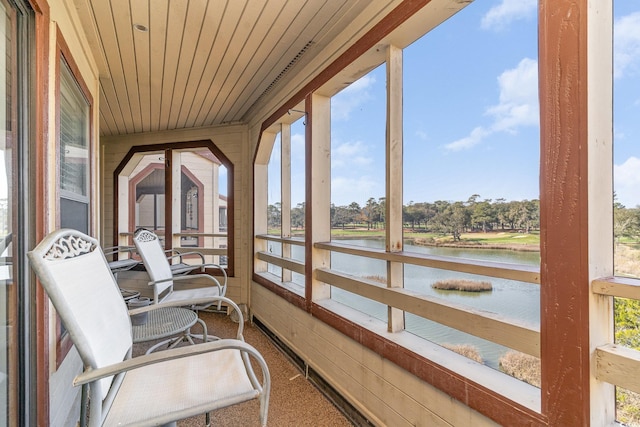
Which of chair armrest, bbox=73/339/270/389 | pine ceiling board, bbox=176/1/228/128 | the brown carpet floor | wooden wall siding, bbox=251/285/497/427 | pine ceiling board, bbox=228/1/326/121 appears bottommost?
the brown carpet floor

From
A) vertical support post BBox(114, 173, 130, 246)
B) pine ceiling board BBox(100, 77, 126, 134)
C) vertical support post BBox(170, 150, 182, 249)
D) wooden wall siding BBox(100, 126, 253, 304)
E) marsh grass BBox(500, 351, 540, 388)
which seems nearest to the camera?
marsh grass BBox(500, 351, 540, 388)

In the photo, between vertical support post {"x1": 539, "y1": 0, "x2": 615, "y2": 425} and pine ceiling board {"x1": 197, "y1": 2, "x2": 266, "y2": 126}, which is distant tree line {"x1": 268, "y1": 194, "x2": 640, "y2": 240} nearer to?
vertical support post {"x1": 539, "y1": 0, "x2": 615, "y2": 425}

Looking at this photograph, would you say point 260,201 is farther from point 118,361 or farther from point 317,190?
point 118,361

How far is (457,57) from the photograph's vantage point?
61.2 inches

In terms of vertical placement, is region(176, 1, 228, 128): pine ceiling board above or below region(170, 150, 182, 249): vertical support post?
above

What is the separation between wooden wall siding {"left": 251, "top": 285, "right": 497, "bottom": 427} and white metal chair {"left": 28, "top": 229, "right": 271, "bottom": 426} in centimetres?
73

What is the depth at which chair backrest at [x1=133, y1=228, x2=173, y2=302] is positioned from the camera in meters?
2.46

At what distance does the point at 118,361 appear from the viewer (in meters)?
1.16

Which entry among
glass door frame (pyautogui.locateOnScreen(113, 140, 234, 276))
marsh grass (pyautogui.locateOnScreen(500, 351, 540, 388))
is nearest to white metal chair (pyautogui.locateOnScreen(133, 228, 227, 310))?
glass door frame (pyautogui.locateOnScreen(113, 140, 234, 276))

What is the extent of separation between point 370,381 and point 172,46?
94.2 inches

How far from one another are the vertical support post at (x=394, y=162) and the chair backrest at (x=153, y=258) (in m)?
1.65

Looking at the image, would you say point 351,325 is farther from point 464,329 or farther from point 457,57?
point 457,57

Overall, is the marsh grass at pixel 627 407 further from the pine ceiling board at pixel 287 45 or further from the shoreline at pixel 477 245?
the pine ceiling board at pixel 287 45

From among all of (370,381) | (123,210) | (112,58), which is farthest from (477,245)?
(123,210)
